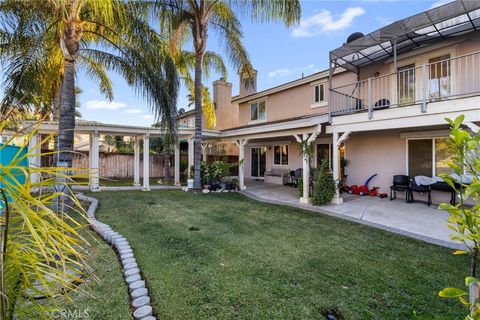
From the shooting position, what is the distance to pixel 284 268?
14.0 ft

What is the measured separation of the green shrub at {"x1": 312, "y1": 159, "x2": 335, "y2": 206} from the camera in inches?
362

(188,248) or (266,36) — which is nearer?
(188,248)

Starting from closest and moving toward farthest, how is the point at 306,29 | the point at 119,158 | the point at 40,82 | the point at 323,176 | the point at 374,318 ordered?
the point at 374,318
the point at 40,82
the point at 323,176
the point at 306,29
the point at 119,158

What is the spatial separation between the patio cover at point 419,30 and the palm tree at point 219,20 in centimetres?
287

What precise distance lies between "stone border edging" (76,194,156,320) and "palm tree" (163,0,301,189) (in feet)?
23.6

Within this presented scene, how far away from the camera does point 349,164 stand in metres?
12.2

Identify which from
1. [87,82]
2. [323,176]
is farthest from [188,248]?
[87,82]

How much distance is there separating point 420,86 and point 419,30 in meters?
2.08

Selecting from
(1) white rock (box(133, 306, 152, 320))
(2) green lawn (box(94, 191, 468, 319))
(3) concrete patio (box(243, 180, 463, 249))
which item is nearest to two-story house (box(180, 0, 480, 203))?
(3) concrete patio (box(243, 180, 463, 249))

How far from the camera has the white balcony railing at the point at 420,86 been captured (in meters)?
8.01

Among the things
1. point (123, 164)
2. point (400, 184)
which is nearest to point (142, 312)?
point (400, 184)

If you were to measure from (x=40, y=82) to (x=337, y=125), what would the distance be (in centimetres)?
944

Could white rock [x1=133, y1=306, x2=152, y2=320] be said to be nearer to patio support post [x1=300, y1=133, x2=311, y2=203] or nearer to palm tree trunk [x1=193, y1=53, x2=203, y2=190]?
patio support post [x1=300, y1=133, x2=311, y2=203]

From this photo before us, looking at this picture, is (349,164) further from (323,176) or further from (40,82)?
(40,82)
